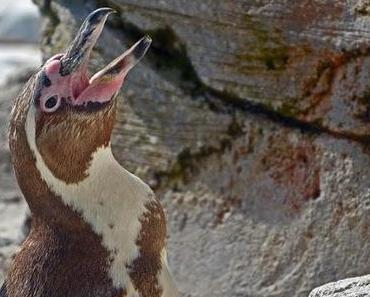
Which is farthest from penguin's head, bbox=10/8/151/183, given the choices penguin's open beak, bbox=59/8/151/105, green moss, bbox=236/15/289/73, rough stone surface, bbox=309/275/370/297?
green moss, bbox=236/15/289/73

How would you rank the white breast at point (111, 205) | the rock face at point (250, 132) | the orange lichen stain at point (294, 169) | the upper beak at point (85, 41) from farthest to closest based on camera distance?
1. the orange lichen stain at point (294, 169)
2. the rock face at point (250, 132)
3. the white breast at point (111, 205)
4. the upper beak at point (85, 41)

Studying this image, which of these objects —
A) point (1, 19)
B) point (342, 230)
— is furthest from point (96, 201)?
point (1, 19)

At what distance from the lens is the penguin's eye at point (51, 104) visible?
A: 3.32 metres

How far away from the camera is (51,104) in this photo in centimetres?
333

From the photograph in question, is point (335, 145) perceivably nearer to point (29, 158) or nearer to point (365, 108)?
point (365, 108)

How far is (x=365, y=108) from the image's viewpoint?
3.87m

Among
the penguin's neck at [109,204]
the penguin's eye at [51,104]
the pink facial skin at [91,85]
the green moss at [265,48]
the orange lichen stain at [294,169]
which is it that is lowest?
the orange lichen stain at [294,169]

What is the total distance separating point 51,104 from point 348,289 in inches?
30.5

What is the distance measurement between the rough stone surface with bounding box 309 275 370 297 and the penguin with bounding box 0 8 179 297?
432mm

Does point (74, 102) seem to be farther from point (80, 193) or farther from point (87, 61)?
point (80, 193)

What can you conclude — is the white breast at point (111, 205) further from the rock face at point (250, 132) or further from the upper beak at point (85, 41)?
the rock face at point (250, 132)

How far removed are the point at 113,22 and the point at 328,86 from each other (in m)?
0.75

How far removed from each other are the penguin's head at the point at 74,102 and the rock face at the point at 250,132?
2.45ft

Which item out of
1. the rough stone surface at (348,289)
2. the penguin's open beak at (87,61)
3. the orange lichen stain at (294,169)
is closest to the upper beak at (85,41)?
the penguin's open beak at (87,61)
